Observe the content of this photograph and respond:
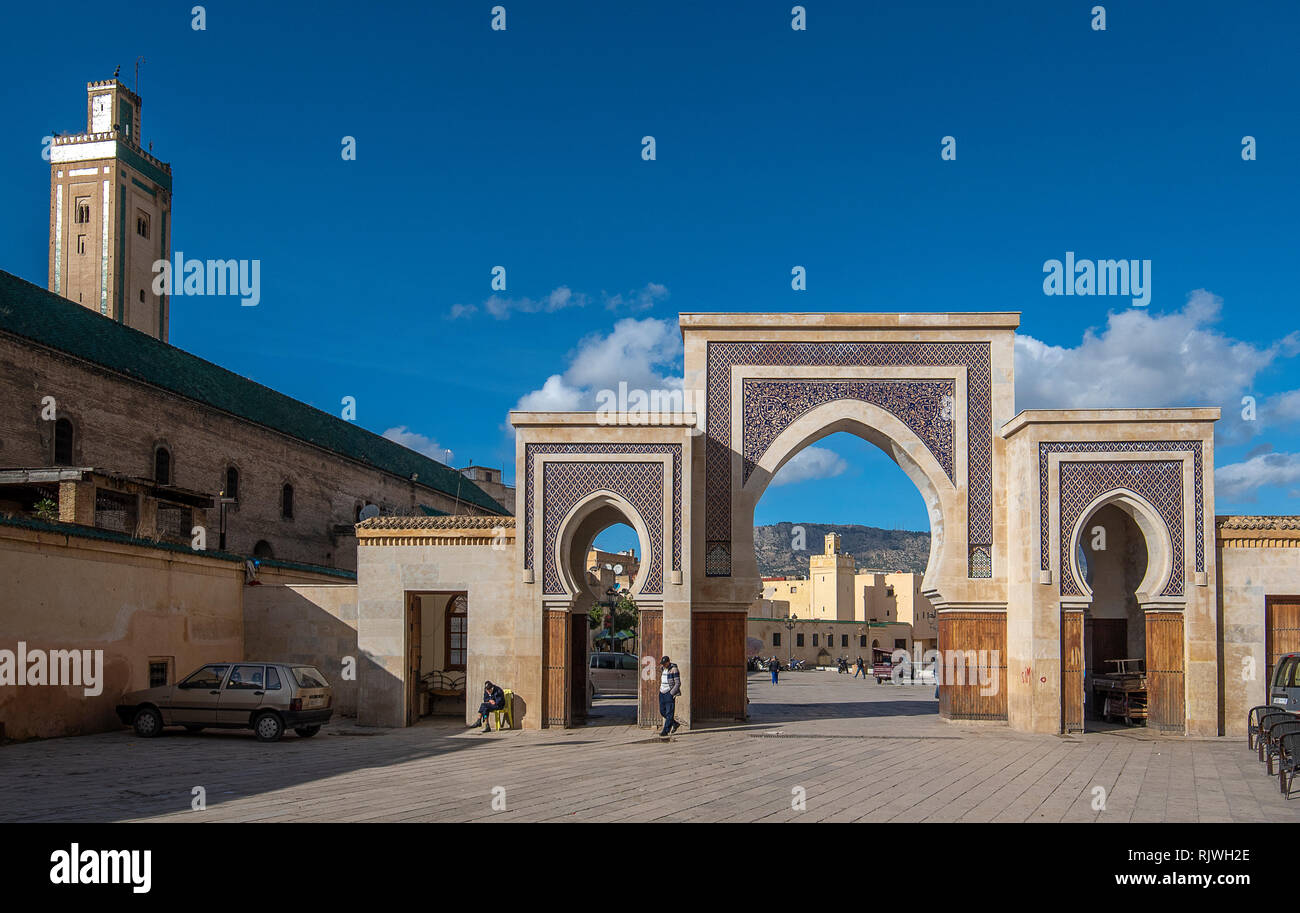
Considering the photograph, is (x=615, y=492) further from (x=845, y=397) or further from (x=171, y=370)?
(x=171, y=370)

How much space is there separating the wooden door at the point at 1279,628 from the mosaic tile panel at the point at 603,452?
9.55 metres

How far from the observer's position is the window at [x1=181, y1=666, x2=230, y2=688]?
16891 mm

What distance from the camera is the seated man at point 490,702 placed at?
60.1ft

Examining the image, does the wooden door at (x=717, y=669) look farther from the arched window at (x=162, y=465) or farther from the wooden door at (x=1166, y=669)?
the arched window at (x=162, y=465)

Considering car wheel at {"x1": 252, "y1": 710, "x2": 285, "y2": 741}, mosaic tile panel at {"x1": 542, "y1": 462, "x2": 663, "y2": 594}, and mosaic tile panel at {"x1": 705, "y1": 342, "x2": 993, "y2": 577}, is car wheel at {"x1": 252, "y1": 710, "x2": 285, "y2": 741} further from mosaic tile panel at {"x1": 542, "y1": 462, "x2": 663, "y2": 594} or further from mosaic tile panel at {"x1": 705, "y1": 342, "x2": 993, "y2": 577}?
mosaic tile panel at {"x1": 705, "y1": 342, "x2": 993, "y2": 577}

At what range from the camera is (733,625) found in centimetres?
1972

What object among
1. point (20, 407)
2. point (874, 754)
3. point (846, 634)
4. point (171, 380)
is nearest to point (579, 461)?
point (874, 754)

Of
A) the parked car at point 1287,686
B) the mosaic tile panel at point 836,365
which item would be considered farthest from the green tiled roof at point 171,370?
the parked car at point 1287,686

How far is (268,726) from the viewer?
16.6 meters

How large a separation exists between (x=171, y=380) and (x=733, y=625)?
16.3 metres

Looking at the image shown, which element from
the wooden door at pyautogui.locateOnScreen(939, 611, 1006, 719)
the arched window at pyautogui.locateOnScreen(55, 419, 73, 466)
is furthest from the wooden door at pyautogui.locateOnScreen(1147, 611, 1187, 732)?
the arched window at pyautogui.locateOnScreen(55, 419, 73, 466)

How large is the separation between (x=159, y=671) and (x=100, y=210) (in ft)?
102

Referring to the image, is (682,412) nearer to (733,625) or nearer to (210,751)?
(733,625)

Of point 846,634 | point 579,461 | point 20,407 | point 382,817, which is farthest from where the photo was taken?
point 846,634
